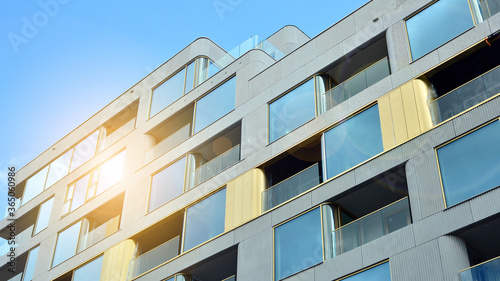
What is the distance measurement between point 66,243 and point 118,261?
21.3 ft

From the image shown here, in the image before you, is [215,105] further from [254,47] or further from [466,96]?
[466,96]

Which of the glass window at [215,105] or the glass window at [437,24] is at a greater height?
the glass window at [215,105]

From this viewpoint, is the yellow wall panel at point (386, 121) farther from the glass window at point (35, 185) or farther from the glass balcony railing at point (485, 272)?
the glass window at point (35, 185)

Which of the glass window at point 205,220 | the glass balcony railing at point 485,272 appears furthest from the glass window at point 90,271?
the glass balcony railing at point 485,272

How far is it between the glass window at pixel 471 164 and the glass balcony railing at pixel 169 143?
17.3 meters

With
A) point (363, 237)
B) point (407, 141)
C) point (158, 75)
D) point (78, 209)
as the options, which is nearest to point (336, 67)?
point (407, 141)

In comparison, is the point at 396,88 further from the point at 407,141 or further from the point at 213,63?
the point at 213,63

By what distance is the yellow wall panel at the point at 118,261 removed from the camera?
31.1m

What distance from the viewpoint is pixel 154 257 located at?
30.4 metres

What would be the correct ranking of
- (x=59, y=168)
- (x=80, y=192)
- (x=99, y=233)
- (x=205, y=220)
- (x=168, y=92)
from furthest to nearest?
(x=59, y=168) → (x=80, y=192) → (x=168, y=92) → (x=99, y=233) → (x=205, y=220)

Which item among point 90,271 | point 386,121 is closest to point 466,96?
point 386,121

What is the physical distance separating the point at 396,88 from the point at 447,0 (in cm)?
405

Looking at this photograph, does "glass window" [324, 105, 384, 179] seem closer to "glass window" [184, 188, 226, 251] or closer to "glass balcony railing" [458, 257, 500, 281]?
"glass window" [184, 188, 226, 251]

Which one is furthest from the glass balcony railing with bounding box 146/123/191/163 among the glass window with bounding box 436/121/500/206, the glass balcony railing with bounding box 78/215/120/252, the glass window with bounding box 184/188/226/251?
the glass window with bounding box 436/121/500/206
